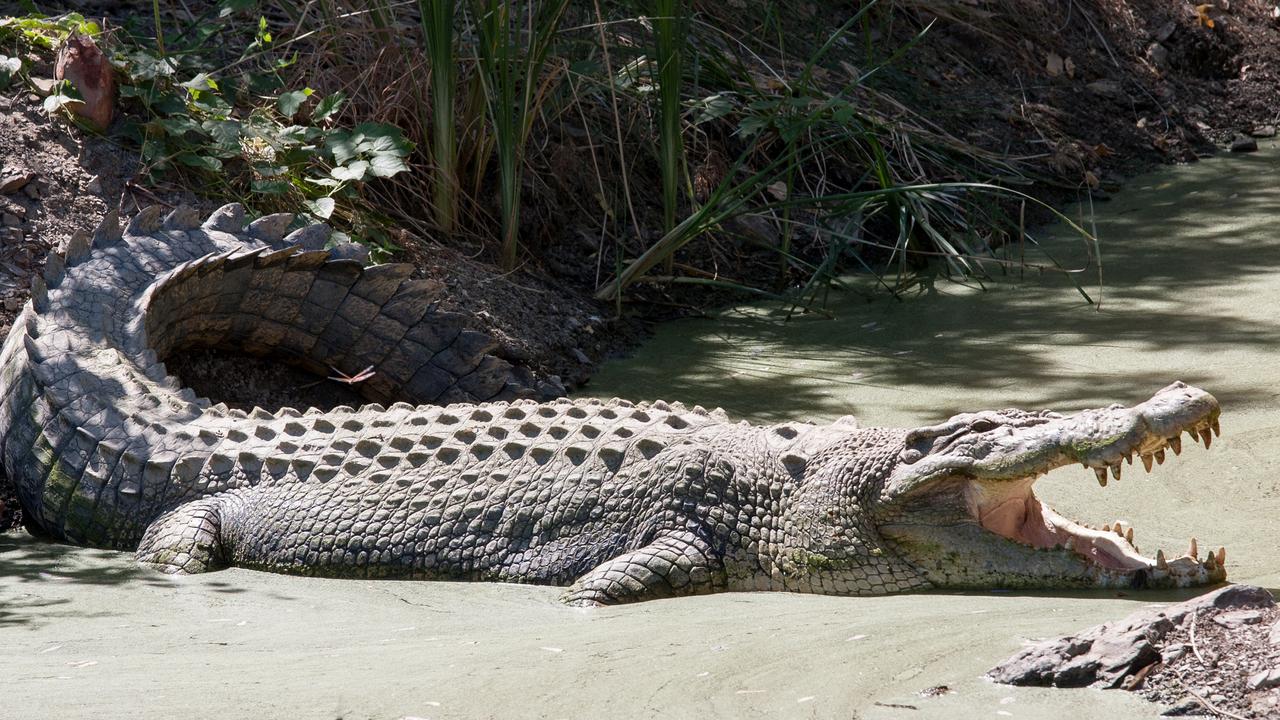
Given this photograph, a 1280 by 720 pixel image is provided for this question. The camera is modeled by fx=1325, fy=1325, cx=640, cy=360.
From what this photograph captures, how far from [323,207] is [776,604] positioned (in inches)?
139

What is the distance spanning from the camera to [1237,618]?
2.46 meters

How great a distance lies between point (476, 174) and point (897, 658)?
4773 millimetres

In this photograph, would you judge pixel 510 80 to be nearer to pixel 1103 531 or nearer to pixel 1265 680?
pixel 1103 531

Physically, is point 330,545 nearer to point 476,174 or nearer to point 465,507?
point 465,507

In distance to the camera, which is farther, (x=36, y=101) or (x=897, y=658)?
(x=36, y=101)

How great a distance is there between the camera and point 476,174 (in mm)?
7023

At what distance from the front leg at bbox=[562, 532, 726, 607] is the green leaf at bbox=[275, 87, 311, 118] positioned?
3.58 meters

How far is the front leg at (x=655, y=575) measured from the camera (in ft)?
12.6

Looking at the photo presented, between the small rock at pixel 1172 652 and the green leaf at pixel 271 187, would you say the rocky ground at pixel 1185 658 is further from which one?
the green leaf at pixel 271 187

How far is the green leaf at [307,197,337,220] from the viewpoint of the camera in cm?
626

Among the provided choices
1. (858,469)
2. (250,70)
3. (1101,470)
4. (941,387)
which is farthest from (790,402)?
(250,70)

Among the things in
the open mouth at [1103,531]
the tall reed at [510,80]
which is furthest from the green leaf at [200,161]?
the open mouth at [1103,531]

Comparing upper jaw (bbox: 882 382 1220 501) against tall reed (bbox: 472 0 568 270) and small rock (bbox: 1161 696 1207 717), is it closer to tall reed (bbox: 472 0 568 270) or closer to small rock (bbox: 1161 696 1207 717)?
small rock (bbox: 1161 696 1207 717)

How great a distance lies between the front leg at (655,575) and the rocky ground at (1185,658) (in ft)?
4.76
